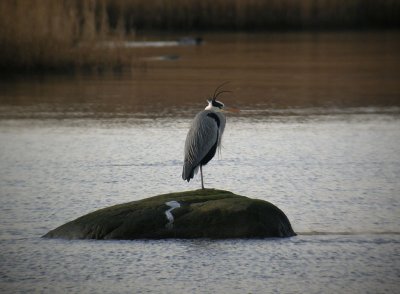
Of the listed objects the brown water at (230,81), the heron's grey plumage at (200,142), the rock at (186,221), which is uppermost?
the heron's grey plumage at (200,142)

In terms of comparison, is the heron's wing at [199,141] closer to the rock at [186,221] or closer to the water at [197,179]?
the rock at [186,221]

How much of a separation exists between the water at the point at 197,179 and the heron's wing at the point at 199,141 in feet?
2.64

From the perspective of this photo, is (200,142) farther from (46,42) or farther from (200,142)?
(46,42)

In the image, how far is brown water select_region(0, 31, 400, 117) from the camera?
12.7 metres

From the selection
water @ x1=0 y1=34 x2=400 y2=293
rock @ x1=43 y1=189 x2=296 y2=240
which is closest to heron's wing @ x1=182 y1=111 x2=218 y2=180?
rock @ x1=43 y1=189 x2=296 y2=240

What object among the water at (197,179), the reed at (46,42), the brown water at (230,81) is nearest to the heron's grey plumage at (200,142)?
the water at (197,179)

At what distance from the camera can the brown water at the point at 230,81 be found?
1271 cm

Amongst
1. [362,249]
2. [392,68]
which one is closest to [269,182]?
[362,249]

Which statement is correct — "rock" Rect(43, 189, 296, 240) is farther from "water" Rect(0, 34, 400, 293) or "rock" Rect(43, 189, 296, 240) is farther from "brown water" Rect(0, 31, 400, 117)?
"brown water" Rect(0, 31, 400, 117)

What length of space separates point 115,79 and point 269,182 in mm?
7981

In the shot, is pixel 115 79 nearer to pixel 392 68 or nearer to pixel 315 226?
pixel 392 68

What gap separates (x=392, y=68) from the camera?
16438mm

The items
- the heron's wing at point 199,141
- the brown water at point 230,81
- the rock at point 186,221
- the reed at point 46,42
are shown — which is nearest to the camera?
the rock at point 186,221

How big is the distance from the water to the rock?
0.09m
